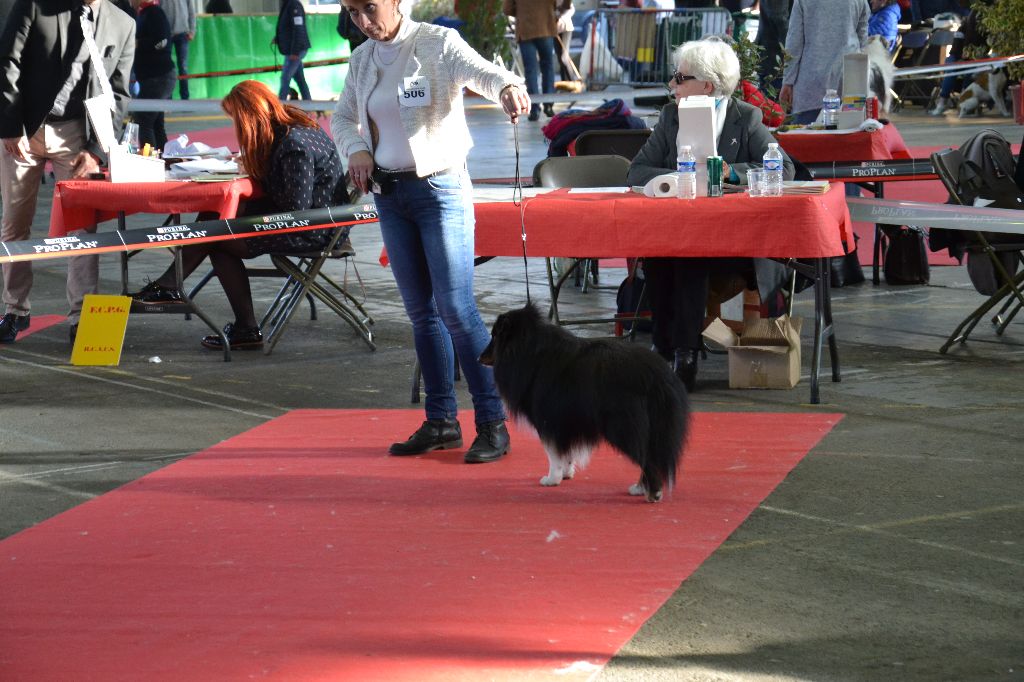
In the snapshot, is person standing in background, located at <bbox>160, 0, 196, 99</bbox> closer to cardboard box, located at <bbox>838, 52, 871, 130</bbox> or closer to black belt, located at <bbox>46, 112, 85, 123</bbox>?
black belt, located at <bbox>46, 112, 85, 123</bbox>

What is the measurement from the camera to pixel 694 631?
3.31 metres

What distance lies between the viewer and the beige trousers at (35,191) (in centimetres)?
686

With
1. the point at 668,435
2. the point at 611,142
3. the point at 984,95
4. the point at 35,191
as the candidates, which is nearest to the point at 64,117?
the point at 35,191

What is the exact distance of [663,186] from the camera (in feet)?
18.1

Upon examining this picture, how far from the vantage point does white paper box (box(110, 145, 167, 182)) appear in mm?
6668

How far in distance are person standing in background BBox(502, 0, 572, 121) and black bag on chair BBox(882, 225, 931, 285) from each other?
8.45 metres

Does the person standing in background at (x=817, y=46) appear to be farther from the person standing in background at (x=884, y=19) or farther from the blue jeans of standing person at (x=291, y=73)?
the blue jeans of standing person at (x=291, y=73)

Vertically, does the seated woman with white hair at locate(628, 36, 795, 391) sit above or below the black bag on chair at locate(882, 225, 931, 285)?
above

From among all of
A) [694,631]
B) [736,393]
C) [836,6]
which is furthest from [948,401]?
[836,6]

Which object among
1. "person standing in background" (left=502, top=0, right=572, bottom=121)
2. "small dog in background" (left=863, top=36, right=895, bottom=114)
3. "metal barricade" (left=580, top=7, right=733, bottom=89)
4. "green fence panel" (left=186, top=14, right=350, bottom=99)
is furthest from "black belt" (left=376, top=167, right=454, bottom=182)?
"green fence panel" (left=186, top=14, right=350, bottom=99)

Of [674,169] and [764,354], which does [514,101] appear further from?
[764,354]

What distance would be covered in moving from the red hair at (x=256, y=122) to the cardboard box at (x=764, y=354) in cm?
231

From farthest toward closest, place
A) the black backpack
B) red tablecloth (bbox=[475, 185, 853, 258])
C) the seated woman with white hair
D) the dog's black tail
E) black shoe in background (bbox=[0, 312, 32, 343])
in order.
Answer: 1. black shoe in background (bbox=[0, 312, 32, 343])
2. the black backpack
3. the seated woman with white hair
4. red tablecloth (bbox=[475, 185, 853, 258])
5. the dog's black tail

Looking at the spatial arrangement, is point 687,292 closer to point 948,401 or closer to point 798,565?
point 948,401
